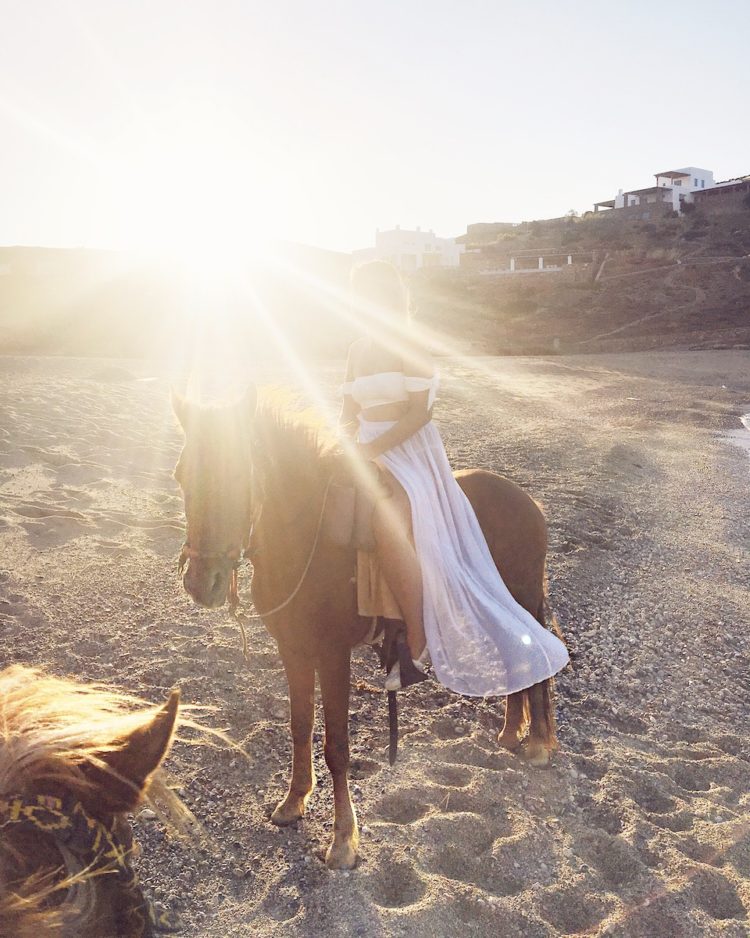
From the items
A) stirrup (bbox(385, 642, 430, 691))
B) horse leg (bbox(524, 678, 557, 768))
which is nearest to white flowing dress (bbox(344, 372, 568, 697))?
stirrup (bbox(385, 642, 430, 691))

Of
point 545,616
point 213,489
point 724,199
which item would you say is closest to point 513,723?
point 545,616

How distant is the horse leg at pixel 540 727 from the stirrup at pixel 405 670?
89 centimetres

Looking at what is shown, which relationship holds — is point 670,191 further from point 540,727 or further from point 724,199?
point 540,727

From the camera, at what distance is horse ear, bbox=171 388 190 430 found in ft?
7.63

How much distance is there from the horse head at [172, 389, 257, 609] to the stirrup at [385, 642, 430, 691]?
3.64 feet

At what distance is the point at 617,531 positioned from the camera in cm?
775

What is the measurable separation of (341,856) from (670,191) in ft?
262

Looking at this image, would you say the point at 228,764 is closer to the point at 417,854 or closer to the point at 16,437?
the point at 417,854

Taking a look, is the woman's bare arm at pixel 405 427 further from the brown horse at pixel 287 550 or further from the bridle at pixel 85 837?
the bridle at pixel 85 837

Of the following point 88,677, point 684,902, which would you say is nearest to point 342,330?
point 88,677

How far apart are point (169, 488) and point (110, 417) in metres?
3.55


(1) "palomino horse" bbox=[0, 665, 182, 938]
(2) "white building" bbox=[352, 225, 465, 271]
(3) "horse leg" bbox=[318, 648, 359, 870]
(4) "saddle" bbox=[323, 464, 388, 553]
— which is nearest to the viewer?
(1) "palomino horse" bbox=[0, 665, 182, 938]

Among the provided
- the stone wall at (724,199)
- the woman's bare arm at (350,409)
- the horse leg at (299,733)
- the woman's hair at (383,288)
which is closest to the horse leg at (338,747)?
the horse leg at (299,733)

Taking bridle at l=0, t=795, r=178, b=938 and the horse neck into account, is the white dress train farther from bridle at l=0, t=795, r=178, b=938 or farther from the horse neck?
bridle at l=0, t=795, r=178, b=938
